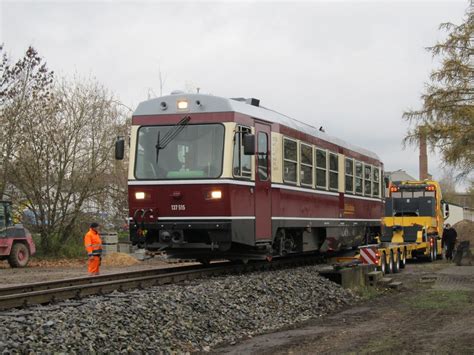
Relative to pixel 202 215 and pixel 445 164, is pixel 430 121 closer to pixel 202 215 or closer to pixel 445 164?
pixel 445 164

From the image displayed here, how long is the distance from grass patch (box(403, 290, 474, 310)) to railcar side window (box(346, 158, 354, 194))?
15.3 feet

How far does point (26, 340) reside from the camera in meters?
7.35

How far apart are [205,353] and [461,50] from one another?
69.0 ft

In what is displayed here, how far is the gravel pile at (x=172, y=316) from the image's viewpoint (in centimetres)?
775

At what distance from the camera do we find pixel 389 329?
414 inches

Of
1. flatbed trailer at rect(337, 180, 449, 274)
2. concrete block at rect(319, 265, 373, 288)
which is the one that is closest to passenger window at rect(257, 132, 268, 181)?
concrete block at rect(319, 265, 373, 288)

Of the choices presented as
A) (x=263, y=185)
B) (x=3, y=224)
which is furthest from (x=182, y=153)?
(x=3, y=224)

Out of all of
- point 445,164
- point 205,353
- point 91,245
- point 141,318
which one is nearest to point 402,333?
point 205,353

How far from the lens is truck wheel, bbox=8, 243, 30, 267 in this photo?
78.4 ft

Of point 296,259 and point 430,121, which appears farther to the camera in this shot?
point 430,121

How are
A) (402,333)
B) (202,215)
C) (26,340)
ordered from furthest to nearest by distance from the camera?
(202,215)
(402,333)
(26,340)

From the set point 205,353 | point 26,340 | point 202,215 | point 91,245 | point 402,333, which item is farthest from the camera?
point 91,245

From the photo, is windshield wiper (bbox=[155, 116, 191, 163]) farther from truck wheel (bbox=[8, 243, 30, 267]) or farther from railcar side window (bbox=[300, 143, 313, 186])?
truck wheel (bbox=[8, 243, 30, 267])

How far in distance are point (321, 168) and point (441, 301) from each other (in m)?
4.81
